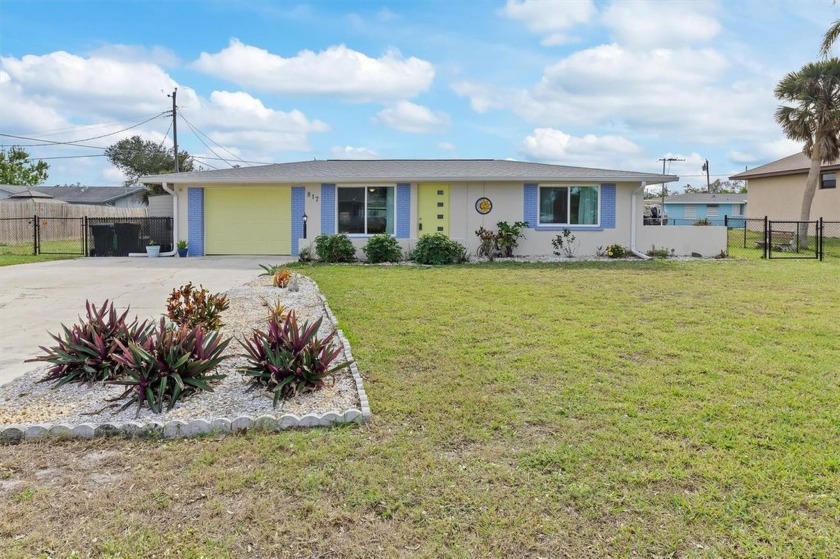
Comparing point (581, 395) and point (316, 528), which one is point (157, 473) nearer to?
point (316, 528)

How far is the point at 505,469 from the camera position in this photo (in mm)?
3010

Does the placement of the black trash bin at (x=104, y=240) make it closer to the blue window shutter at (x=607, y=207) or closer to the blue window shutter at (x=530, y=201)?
the blue window shutter at (x=530, y=201)

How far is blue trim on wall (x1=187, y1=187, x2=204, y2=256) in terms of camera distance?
16.2m

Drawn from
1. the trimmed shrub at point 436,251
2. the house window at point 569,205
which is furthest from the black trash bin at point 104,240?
the house window at point 569,205

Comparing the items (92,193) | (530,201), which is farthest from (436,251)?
(92,193)

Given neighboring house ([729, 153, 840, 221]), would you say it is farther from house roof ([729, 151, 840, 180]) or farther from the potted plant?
the potted plant

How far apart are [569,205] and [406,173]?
4346mm

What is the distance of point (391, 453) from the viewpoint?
10.5 feet

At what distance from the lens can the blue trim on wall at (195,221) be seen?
53.1 feet

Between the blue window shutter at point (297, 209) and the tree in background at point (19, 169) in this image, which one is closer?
the blue window shutter at point (297, 209)

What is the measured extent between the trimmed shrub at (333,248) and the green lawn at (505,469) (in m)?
8.29

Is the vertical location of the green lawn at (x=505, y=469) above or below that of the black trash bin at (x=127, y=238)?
below

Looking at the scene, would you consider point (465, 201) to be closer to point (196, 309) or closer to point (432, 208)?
point (432, 208)

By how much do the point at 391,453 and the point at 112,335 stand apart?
278cm
